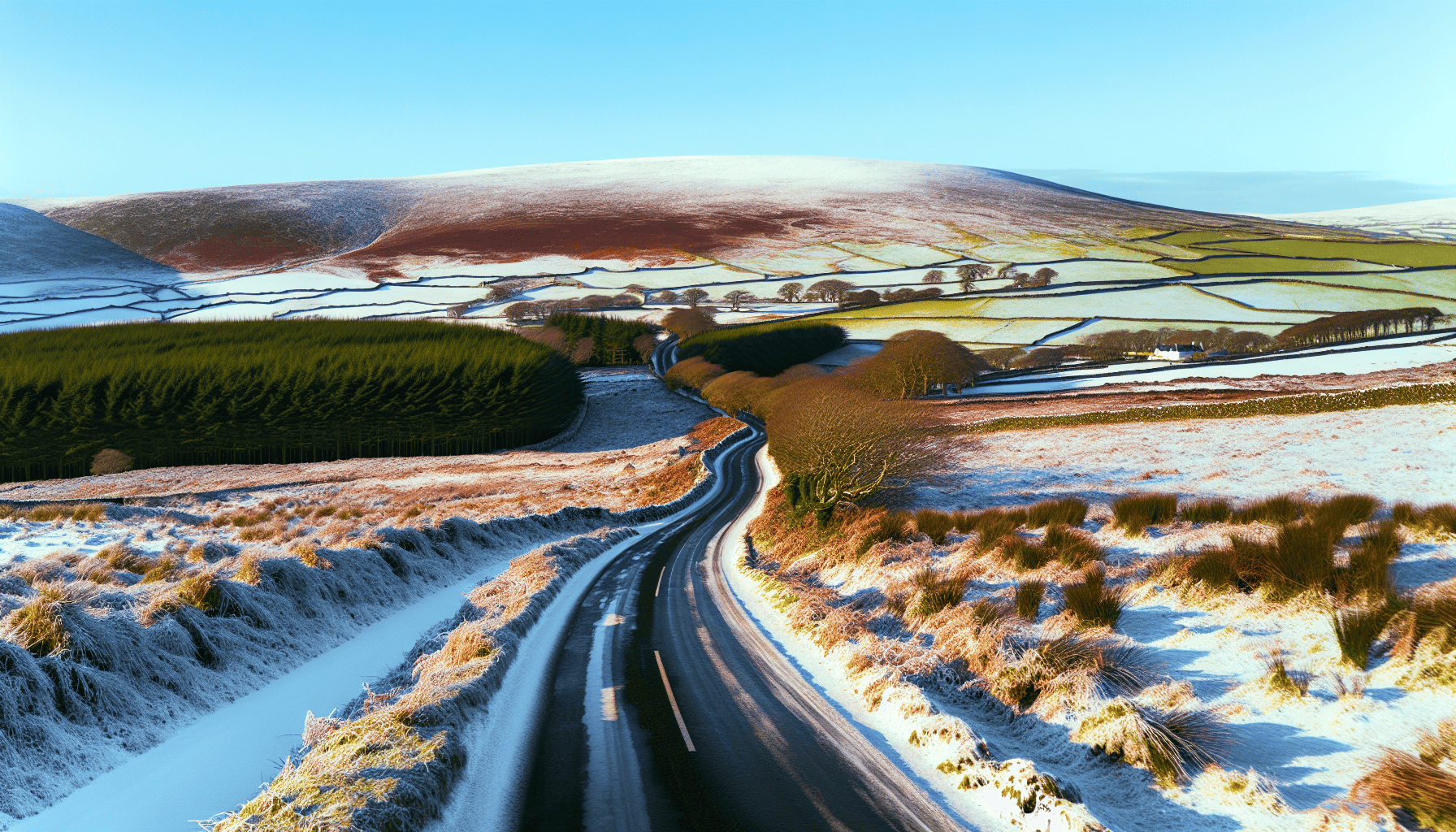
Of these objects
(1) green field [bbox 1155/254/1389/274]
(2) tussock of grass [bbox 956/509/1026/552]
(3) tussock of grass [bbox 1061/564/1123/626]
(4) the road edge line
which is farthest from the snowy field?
(4) the road edge line

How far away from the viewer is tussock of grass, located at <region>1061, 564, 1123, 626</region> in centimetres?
1191

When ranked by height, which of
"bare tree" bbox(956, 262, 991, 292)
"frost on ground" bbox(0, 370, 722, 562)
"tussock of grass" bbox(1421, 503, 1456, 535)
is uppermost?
"bare tree" bbox(956, 262, 991, 292)

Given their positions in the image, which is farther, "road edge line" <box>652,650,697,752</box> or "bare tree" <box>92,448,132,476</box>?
"bare tree" <box>92,448,132,476</box>

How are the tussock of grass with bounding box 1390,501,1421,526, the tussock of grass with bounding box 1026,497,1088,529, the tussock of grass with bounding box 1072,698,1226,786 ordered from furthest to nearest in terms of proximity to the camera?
the tussock of grass with bounding box 1026,497,1088,529, the tussock of grass with bounding box 1390,501,1421,526, the tussock of grass with bounding box 1072,698,1226,786

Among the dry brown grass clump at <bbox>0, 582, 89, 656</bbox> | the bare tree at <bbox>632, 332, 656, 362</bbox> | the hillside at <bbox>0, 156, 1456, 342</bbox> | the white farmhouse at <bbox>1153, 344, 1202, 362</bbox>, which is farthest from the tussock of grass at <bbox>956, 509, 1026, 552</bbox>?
the bare tree at <bbox>632, 332, 656, 362</bbox>

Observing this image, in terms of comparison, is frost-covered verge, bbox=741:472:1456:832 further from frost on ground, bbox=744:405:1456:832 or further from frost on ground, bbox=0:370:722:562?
frost on ground, bbox=0:370:722:562

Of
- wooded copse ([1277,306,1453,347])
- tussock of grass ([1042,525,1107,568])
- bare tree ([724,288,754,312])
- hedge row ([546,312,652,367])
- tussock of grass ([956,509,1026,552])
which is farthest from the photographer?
bare tree ([724,288,754,312])

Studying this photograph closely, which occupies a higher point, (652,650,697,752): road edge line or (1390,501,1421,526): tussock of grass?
(1390,501,1421,526): tussock of grass

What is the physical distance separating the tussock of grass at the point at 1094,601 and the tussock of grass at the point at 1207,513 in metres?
5.14

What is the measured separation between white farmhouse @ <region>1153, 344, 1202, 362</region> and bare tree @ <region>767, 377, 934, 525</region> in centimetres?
6561

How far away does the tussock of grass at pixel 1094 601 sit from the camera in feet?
39.1

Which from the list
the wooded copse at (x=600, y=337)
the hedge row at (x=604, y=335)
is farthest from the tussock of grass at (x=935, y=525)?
the hedge row at (x=604, y=335)

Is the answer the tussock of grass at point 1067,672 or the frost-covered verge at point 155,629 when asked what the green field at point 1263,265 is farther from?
the frost-covered verge at point 155,629

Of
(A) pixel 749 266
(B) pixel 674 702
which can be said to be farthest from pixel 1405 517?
(A) pixel 749 266
